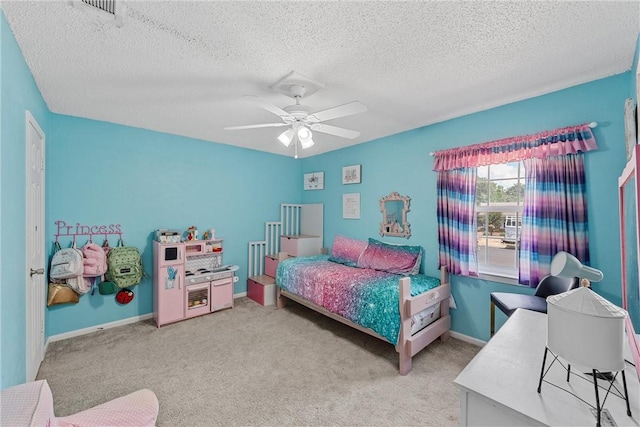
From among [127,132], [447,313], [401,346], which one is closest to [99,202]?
[127,132]

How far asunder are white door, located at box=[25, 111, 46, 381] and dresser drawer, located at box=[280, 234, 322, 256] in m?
2.90

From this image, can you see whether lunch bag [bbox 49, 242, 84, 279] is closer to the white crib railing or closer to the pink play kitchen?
the pink play kitchen

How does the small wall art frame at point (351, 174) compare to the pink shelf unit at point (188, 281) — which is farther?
the small wall art frame at point (351, 174)

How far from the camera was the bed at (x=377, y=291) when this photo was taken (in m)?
2.35

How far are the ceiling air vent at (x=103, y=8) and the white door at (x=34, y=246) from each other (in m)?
1.05

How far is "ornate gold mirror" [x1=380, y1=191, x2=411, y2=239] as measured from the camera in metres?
3.41

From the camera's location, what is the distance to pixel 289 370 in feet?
7.66

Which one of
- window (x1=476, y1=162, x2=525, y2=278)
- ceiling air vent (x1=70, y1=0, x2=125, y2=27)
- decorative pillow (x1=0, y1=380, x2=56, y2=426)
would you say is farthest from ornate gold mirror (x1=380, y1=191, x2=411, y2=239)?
decorative pillow (x1=0, y1=380, x2=56, y2=426)

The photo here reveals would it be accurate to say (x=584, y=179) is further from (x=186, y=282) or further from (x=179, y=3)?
(x=186, y=282)

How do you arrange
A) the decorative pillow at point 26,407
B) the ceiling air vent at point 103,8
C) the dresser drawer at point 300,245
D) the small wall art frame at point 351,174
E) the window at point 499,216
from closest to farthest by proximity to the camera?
the decorative pillow at point 26,407 < the ceiling air vent at point 103,8 < the window at point 499,216 < the small wall art frame at point 351,174 < the dresser drawer at point 300,245

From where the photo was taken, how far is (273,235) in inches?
186

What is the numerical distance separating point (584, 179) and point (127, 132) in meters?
4.75

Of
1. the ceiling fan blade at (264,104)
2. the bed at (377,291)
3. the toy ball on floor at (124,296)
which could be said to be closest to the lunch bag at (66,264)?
the toy ball on floor at (124,296)

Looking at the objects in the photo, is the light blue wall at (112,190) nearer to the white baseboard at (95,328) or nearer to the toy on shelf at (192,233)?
the white baseboard at (95,328)
